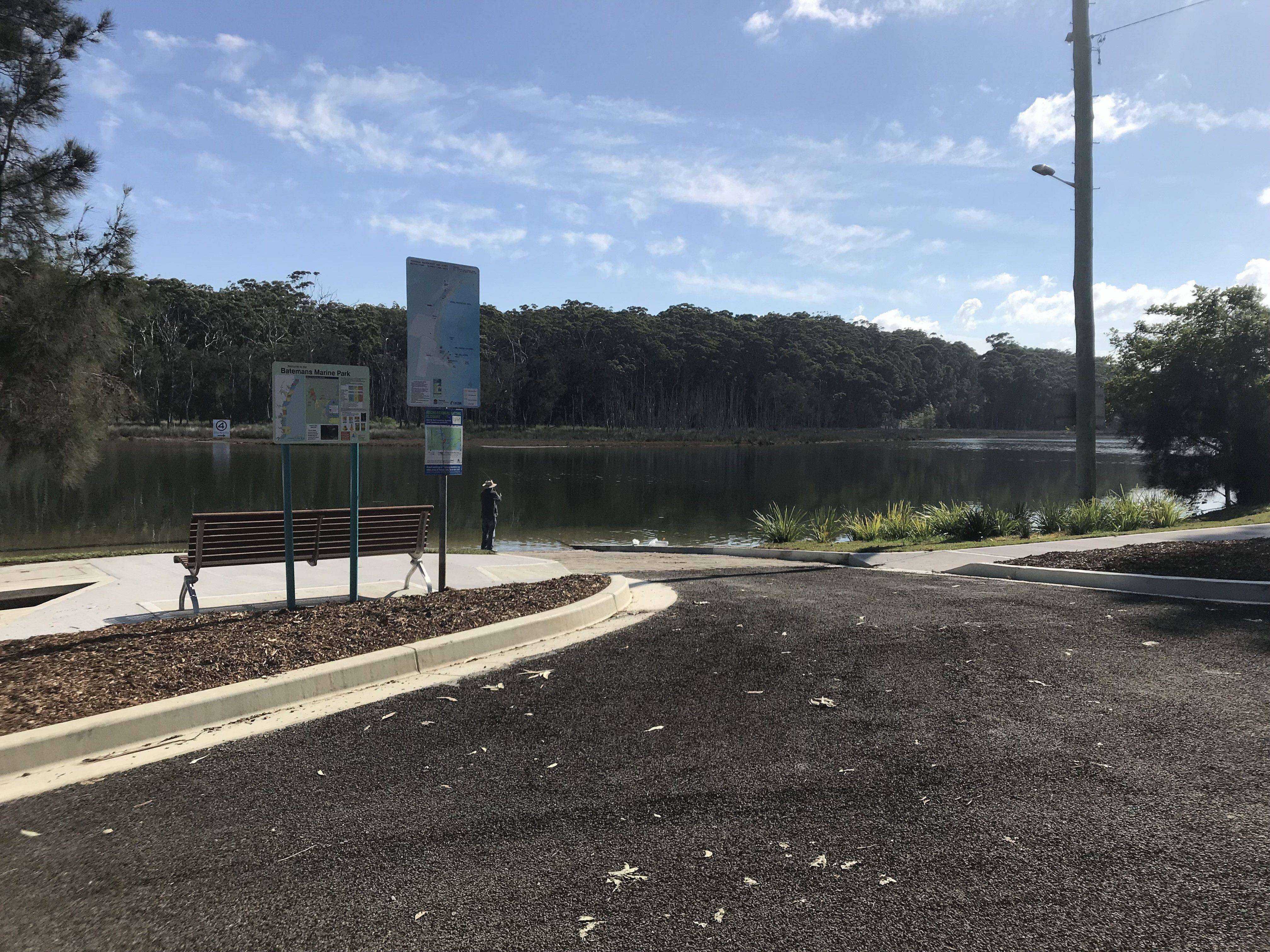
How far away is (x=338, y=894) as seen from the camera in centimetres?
309

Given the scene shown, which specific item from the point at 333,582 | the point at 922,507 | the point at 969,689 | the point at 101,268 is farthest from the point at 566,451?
the point at 969,689

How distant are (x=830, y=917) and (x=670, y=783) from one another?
1.23 m

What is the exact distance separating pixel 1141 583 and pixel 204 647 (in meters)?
9.15

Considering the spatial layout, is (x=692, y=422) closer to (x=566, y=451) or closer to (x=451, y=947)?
(x=566, y=451)

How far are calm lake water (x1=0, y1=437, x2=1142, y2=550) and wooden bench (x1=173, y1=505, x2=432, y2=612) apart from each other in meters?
12.1

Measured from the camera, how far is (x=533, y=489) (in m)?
38.7

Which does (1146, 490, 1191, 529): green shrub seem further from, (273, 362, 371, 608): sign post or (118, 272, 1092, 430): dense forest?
(118, 272, 1092, 430): dense forest

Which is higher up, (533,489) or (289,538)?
(289,538)

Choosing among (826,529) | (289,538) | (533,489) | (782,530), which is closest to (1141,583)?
(289,538)

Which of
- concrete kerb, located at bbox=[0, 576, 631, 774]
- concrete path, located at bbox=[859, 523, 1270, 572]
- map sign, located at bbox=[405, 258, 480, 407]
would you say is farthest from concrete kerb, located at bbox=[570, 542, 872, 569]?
concrete kerb, located at bbox=[0, 576, 631, 774]

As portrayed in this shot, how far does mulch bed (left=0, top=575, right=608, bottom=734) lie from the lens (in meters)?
4.97

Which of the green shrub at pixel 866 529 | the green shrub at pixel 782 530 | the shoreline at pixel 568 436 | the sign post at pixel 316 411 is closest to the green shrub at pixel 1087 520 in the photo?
the green shrub at pixel 866 529

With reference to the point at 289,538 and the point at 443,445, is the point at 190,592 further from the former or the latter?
the point at 443,445

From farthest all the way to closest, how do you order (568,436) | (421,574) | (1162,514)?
(568,436)
(1162,514)
(421,574)
